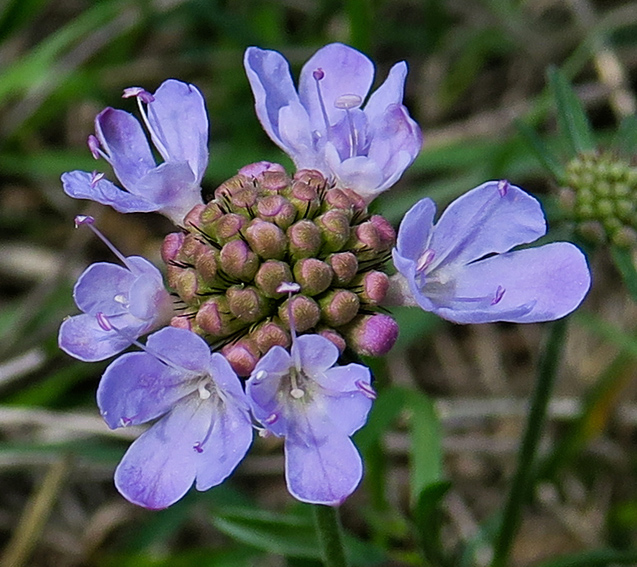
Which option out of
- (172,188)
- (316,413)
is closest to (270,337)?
(316,413)

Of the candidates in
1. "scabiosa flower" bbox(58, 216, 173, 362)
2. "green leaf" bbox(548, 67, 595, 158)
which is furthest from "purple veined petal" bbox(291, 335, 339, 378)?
"green leaf" bbox(548, 67, 595, 158)

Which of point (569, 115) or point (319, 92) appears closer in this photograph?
point (319, 92)

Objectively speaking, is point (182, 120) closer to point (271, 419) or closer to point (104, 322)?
point (104, 322)

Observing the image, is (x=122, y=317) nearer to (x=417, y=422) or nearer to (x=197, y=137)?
(x=197, y=137)

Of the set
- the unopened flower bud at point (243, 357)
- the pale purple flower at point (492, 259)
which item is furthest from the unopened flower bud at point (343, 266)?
the unopened flower bud at point (243, 357)

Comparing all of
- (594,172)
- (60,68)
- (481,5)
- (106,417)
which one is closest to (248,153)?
(60,68)

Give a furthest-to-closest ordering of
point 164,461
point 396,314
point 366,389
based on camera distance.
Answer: point 396,314 → point 164,461 → point 366,389
